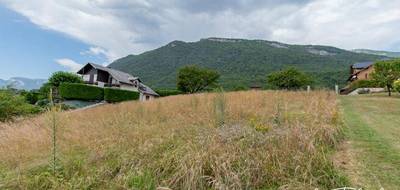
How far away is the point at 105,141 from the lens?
18.2 feet

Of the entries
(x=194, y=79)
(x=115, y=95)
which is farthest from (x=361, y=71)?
(x=115, y=95)

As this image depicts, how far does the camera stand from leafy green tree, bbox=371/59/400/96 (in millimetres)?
22000

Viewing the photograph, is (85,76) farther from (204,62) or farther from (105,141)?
(105,141)

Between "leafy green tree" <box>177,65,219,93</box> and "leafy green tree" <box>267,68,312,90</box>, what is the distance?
947cm

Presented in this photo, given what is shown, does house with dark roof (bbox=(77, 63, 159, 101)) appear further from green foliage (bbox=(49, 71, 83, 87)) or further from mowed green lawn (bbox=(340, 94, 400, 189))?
mowed green lawn (bbox=(340, 94, 400, 189))

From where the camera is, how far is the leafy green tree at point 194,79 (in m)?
49.3

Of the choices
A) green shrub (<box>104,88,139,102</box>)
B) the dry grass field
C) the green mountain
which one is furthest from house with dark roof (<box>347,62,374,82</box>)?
the dry grass field

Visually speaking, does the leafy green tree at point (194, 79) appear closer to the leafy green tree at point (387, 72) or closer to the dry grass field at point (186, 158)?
the leafy green tree at point (387, 72)

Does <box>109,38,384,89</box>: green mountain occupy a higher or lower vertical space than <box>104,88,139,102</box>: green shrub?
higher

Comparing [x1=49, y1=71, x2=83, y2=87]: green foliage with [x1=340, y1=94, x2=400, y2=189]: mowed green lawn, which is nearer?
[x1=340, y1=94, x2=400, y2=189]: mowed green lawn

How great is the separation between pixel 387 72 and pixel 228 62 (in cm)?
5095

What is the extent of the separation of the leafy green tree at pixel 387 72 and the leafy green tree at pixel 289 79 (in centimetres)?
2130

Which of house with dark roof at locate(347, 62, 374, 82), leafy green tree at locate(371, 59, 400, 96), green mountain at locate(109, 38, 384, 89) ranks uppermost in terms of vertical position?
green mountain at locate(109, 38, 384, 89)

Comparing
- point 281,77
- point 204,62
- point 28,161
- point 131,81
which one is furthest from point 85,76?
point 28,161
